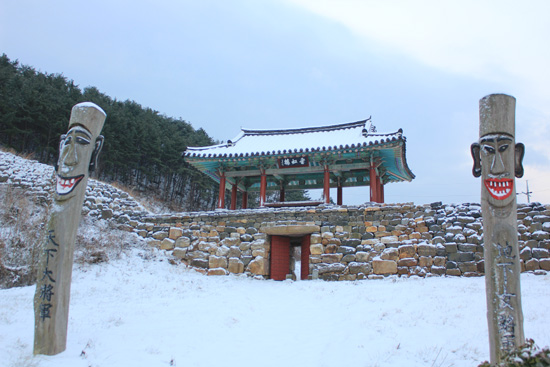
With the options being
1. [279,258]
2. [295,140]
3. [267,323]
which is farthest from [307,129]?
[267,323]

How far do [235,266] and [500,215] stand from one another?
8.38m

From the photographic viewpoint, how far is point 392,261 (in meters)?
10.5

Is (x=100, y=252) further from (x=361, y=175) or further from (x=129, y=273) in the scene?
(x=361, y=175)

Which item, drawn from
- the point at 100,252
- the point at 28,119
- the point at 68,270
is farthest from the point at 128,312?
the point at 28,119

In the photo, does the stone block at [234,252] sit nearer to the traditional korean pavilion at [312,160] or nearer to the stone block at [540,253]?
the traditional korean pavilion at [312,160]

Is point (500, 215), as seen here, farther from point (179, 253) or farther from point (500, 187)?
point (179, 253)

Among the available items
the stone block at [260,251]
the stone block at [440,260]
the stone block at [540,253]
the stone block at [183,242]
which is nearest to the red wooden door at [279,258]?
the stone block at [260,251]

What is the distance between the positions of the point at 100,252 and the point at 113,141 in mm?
17814

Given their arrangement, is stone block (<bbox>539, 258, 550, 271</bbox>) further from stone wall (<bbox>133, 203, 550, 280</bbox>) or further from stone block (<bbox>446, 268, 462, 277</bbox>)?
stone block (<bbox>446, 268, 462, 277</bbox>)

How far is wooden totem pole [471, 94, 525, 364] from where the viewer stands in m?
4.13

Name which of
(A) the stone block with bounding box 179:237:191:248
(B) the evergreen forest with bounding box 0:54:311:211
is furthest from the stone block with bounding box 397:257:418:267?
(B) the evergreen forest with bounding box 0:54:311:211

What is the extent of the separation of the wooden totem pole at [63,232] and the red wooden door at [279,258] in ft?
24.6

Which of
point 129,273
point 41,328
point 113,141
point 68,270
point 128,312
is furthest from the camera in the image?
point 113,141

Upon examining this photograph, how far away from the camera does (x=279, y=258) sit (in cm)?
1209
